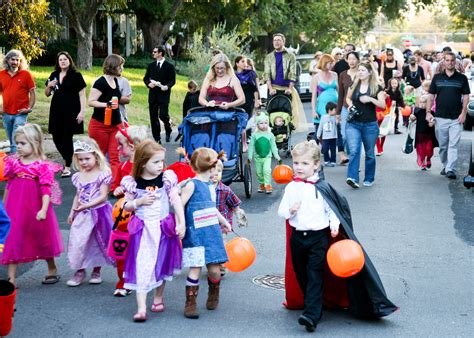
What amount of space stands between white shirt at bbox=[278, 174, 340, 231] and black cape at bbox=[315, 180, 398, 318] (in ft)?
0.17

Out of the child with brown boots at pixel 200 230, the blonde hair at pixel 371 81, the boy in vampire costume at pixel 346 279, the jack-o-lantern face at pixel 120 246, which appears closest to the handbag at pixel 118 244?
the jack-o-lantern face at pixel 120 246

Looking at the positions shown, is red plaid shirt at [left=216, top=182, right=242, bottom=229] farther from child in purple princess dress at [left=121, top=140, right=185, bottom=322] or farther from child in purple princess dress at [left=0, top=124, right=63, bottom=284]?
child in purple princess dress at [left=0, top=124, right=63, bottom=284]

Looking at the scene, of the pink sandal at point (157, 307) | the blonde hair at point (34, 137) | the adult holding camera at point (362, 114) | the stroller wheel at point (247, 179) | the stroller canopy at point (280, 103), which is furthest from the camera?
the stroller canopy at point (280, 103)

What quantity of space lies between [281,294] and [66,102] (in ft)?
23.4

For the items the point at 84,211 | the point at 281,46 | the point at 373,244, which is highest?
the point at 281,46

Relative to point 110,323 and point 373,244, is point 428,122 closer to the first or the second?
point 373,244

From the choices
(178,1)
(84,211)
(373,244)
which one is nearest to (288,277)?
(84,211)

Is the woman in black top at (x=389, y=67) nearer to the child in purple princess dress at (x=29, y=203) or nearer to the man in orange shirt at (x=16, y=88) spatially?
the man in orange shirt at (x=16, y=88)

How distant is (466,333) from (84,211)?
335 centimetres

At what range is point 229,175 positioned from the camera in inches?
462

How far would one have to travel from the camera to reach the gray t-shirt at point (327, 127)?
1576cm

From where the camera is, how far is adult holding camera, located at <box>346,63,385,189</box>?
43.7 ft

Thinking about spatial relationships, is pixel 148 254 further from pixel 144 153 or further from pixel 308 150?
pixel 308 150

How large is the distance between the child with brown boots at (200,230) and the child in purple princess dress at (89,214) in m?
1.12
